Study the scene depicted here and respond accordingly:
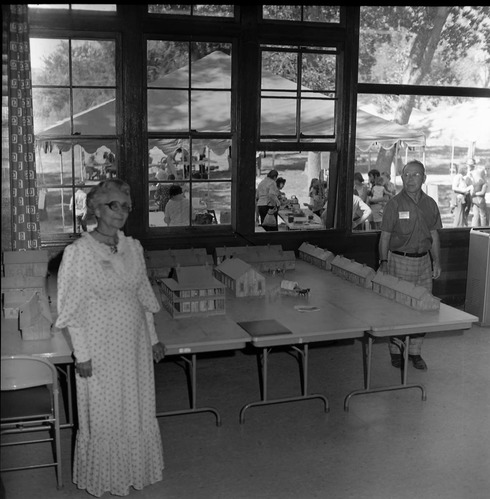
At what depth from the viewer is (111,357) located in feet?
11.4

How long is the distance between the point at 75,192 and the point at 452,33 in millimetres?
4633

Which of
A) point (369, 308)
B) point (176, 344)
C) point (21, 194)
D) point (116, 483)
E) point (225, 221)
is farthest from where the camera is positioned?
point (225, 221)

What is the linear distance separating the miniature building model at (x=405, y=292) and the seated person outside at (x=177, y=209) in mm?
2281

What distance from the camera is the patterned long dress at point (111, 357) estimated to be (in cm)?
341

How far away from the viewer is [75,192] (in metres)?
6.71

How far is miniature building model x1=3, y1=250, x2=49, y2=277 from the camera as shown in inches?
221

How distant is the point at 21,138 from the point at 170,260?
172 centimetres

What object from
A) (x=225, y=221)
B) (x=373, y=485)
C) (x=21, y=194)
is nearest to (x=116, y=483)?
(x=373, y=485)

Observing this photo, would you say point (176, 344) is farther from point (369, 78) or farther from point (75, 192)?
point (369, 78)

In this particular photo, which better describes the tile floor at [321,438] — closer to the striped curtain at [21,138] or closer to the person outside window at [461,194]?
the striped curtain at [21,138]

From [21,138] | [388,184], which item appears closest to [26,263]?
[21,138]

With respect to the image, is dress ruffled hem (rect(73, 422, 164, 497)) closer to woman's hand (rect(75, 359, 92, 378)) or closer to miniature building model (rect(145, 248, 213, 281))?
woman's hand (rect(75, 359, 92, 378))

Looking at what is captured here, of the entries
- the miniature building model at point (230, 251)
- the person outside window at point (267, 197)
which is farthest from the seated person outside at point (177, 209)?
the person outside window at point (267, 197)

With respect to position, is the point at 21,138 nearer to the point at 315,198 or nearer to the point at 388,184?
the point at 315,198
